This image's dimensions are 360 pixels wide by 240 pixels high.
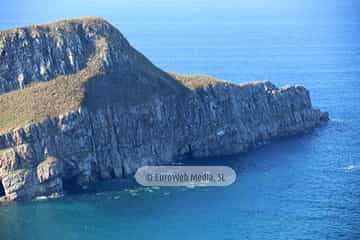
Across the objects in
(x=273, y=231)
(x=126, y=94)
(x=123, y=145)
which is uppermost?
(x=126, y=94)

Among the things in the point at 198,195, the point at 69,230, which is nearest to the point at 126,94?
the point at 198,195

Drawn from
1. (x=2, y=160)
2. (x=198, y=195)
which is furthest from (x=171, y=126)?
(x=2, y=160)

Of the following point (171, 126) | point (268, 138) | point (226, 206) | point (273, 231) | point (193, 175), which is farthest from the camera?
point (268, 138)

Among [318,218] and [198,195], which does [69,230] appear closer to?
[198,195]

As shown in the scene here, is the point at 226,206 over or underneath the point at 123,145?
underneath

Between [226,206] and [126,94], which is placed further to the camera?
[126,94]

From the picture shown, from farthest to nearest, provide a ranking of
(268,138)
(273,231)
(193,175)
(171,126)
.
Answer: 1. (268,138)
2. (171,126)
3. (193,175)
4. (273,231)
